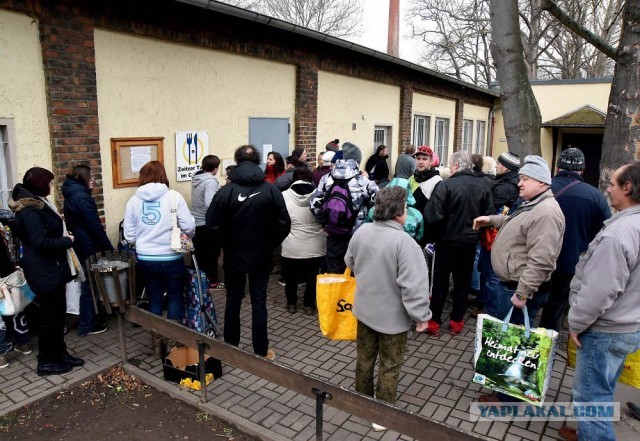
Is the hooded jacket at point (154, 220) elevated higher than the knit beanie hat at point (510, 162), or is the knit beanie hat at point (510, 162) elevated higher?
the knit beanie hat at point (510, 162)

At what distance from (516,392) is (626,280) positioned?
116 cm

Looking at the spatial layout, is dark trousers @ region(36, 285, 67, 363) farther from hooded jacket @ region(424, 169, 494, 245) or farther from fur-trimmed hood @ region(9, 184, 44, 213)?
hooded jacket @ region(424, 169, 494, 245)

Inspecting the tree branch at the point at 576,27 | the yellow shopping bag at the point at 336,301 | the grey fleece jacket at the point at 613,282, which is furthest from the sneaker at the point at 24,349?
the tree branch at the point at 576,27

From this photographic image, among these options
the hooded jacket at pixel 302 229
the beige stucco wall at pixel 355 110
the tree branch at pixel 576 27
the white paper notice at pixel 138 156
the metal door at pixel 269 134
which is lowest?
the hooded jacket at pixel 302 229

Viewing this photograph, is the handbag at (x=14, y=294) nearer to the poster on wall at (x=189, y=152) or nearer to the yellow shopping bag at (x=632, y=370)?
the poster on wall at (x=189, y=152)

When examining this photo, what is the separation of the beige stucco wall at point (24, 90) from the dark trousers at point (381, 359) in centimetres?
366

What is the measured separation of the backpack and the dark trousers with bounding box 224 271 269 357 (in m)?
1.11

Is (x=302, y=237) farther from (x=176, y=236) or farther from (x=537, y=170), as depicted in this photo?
(x=537, y=170)

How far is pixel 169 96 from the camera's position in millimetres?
6168

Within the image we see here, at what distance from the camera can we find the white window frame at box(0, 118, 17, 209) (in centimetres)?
465

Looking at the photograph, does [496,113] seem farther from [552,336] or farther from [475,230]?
[552,336]

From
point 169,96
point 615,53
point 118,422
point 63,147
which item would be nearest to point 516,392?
point 118,422

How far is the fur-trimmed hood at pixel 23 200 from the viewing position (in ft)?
12.9

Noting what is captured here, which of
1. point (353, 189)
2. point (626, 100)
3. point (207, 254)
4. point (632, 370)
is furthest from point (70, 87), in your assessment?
point (626, 100)
